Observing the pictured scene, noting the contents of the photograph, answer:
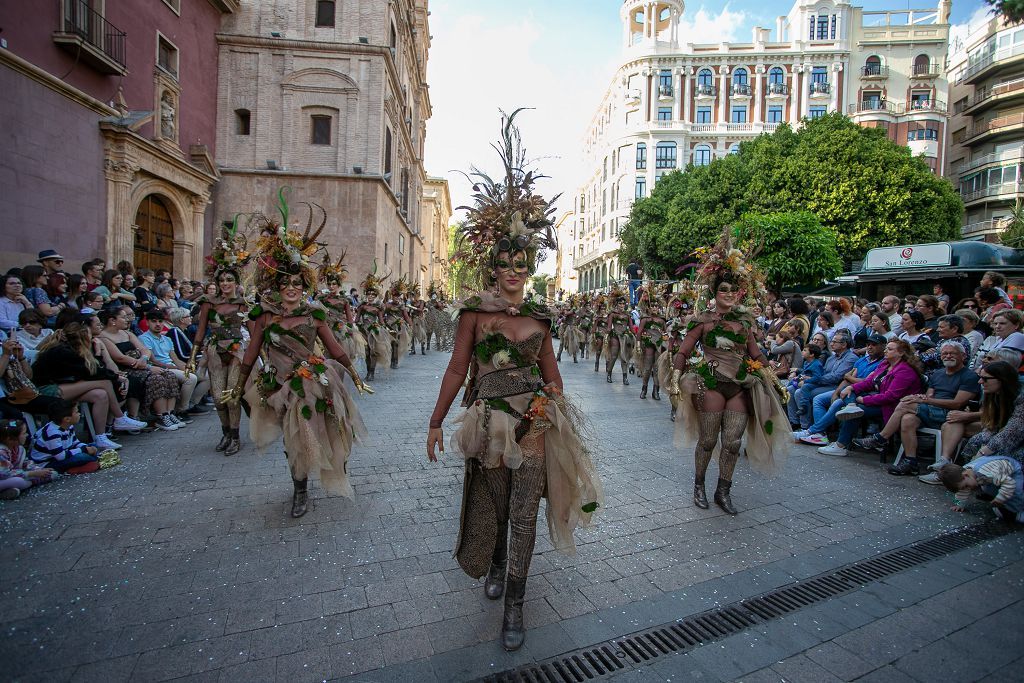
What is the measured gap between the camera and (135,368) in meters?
7.66

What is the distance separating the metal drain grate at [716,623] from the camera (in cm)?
281

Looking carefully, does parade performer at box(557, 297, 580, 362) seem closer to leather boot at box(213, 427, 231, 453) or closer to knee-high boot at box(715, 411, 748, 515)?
leather boot at box(213, 427, 231, 453)

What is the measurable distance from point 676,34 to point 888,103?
1955cm

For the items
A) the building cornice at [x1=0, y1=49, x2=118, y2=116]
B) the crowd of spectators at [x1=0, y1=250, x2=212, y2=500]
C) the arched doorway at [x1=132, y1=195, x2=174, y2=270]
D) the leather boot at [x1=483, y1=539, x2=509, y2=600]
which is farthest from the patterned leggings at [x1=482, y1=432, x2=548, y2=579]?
the arched doorway at [x1=132, y1=195, x2=174, y2=270]

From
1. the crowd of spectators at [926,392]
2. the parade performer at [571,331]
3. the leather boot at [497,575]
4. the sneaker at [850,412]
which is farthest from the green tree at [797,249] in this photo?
the leather boot at [497,575]

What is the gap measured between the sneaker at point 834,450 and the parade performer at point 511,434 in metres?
5.36

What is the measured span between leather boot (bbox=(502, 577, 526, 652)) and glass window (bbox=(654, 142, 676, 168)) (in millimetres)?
51508

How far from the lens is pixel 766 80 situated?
1954 inches

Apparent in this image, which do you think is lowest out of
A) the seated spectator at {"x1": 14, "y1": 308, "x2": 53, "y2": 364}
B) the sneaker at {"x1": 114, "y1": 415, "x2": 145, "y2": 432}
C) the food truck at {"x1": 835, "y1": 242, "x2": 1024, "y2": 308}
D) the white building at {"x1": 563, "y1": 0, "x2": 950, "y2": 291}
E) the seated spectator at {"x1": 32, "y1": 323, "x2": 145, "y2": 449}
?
the sneaker at {"x1": 114, "y1": 415, "x2": 145, "y2": 432}

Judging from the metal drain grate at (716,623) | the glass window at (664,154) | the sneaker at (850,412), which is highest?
the glass window at (664,154)

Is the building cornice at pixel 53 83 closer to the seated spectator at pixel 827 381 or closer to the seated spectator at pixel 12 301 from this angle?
the seated spectator at pixel 12 301

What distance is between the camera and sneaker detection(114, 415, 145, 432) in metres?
7.15

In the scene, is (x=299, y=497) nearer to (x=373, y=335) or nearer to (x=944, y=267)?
(x=373, y=335)

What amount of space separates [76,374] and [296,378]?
372 cm
